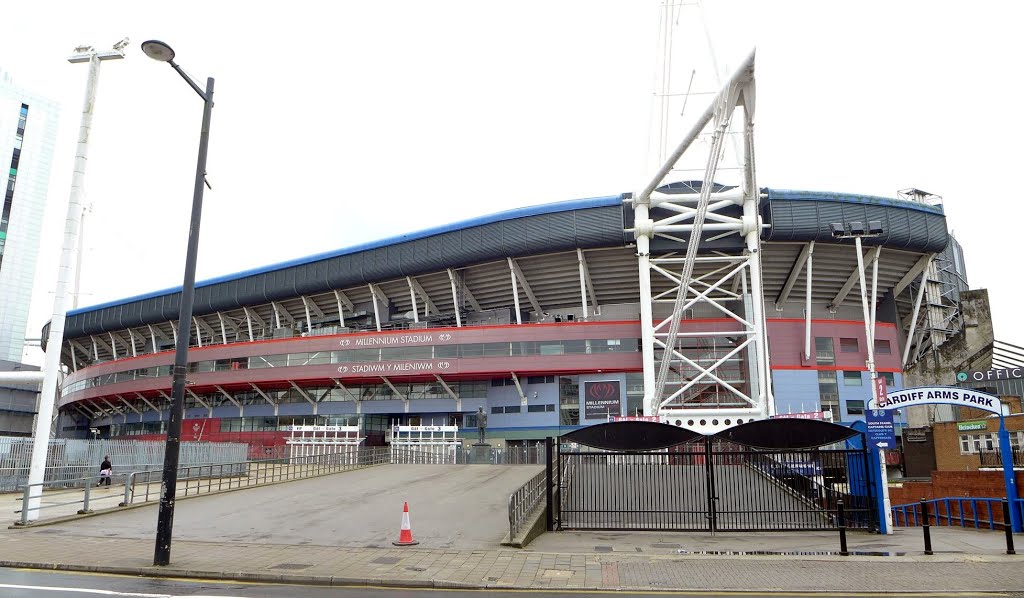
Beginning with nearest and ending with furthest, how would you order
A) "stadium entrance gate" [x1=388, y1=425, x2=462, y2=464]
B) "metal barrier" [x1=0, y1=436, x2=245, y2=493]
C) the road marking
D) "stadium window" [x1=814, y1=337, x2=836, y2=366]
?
the road marking → "metal barrier" [x1=0, y1=436, x2=245, y2=493] → "stadium entrance gate" [x1=388, y1=425, x2=462, y2=464] → "stadium window" [x1=814, y1=337, x2=836, y2=366]

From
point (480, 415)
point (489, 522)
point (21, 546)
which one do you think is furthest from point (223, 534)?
point (480, 415)

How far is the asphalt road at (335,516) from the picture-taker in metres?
14.9

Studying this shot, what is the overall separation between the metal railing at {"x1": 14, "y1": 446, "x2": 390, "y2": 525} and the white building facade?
7747 centimetres

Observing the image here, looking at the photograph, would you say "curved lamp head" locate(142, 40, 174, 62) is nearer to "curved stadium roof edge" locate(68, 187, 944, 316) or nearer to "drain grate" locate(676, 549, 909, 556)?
"drain grate" locate(676, 549, 909, 556)

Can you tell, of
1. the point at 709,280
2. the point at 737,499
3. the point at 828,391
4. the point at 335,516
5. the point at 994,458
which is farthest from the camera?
the point at 709,280

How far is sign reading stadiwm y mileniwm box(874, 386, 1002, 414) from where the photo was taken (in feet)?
51.5

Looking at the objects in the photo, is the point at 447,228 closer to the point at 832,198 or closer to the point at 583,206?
the point at 583,206

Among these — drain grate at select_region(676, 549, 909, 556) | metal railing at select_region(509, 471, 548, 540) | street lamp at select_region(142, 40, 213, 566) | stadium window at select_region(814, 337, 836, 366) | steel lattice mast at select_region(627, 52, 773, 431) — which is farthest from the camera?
stadium window at select_region(814, 337, 836, 366)

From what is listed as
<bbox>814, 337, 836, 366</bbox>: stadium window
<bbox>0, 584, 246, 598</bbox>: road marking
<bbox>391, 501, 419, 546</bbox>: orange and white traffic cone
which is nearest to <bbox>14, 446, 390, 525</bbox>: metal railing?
<bbox>0, 584, 246, 598</bbox>: road marking

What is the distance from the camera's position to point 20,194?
3617 inches

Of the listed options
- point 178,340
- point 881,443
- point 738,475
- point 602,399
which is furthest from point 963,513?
point 602,399

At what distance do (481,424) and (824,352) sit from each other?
26.6 m

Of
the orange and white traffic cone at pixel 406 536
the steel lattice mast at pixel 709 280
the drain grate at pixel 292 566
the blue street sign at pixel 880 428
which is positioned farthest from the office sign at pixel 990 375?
the drain grate at pixel 292 566

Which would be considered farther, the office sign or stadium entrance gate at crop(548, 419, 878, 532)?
the office sign
